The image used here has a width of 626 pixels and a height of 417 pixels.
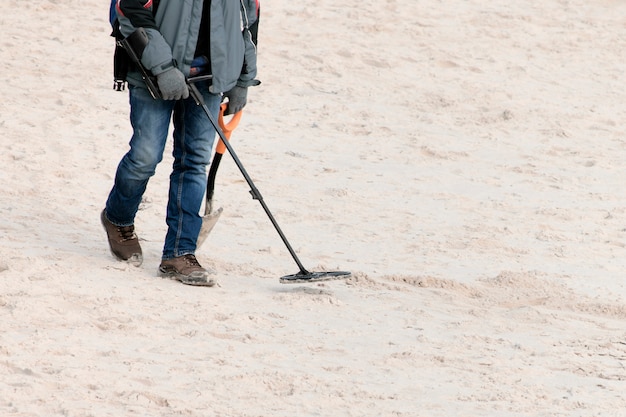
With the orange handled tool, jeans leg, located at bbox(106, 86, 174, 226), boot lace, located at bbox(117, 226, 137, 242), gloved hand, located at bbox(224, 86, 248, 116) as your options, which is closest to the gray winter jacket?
jeans leg, located at bbox(106, 86, 174, 226)

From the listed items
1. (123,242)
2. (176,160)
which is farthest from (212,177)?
(123,242)

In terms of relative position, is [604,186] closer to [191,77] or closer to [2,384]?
[191,77]

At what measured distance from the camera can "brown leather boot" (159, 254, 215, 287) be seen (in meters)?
5.29

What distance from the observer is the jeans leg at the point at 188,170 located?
5230mm

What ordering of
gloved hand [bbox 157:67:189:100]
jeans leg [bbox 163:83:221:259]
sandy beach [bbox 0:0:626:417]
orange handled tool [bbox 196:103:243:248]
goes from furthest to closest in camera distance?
orange handled tool [bbox 196:103:243:248]
jeans leg [bbox 163:83:221:259]
gloved hand [bbox 157:67:189:100]
sandy beach [bbox 0:0:626:417]

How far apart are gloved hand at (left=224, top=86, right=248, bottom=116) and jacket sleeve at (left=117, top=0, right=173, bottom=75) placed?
56 centimetres

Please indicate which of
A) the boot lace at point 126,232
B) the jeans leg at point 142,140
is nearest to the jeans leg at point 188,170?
the jeans leg at point 142,140

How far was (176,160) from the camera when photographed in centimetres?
535

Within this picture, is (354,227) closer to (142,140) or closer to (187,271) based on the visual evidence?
(187,271)

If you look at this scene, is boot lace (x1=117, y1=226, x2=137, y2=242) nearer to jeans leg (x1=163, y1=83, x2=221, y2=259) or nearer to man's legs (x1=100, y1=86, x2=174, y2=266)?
man's legs (x1=100, y1=86, x2=174, y2=266)

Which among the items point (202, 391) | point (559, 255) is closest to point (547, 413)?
point (202, 391)

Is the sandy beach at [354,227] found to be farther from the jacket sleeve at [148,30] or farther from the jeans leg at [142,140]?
the jacket sleeve at [148,30]

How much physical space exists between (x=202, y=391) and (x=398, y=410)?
70 cm

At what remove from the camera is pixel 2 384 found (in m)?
3.86
